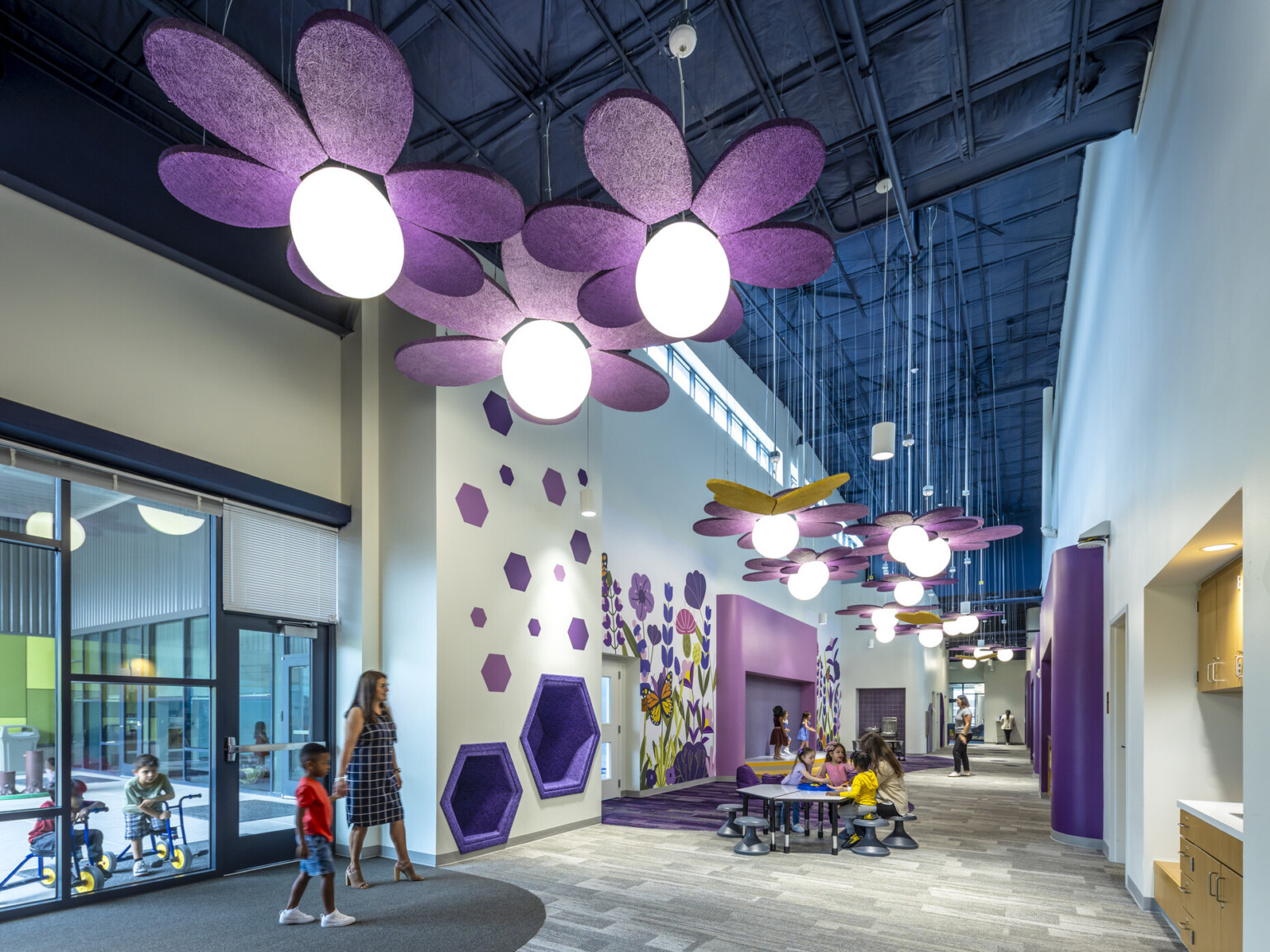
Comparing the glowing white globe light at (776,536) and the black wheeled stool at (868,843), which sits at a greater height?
the glowing white globe light at (776,536)

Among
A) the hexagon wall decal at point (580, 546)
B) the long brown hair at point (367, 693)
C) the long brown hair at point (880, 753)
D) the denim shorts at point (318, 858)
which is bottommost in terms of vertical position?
the long brown hair at point (880, 753)

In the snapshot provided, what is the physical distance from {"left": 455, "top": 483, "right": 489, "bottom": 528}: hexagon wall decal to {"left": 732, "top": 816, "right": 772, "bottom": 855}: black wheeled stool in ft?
11.4

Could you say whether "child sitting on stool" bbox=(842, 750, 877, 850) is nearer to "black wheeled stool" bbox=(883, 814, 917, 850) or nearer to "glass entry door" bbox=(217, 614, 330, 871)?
"black wheeled stool" bbox=(883, 814, 917, 850)

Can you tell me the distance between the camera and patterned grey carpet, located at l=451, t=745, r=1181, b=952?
4.91 meters

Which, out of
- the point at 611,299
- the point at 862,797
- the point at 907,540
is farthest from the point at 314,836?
the point at 907,540

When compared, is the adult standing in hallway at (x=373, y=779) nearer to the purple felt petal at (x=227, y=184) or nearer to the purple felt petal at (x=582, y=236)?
the purple felt petal at (x=227, y=184)

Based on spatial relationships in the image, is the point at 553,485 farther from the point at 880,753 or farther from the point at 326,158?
the point at 326,158

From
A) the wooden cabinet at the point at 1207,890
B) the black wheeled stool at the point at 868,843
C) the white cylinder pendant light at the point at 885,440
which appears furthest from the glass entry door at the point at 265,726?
the wooden cabinet at the point at 1207,890

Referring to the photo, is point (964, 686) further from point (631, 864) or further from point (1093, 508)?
point (631, 864)

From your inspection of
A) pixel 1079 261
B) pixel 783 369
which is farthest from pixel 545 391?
pixel 783 369

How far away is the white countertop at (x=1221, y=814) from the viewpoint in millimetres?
3679

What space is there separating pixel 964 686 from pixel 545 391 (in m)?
38.0

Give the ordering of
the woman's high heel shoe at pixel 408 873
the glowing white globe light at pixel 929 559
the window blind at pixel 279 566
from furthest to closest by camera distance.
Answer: the glowing white globe light at pixel 929 559 < the window blind at pixel 279 566 < the woman's high heel shoe at pixel 408 873

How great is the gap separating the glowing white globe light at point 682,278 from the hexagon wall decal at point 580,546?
18.3ft
